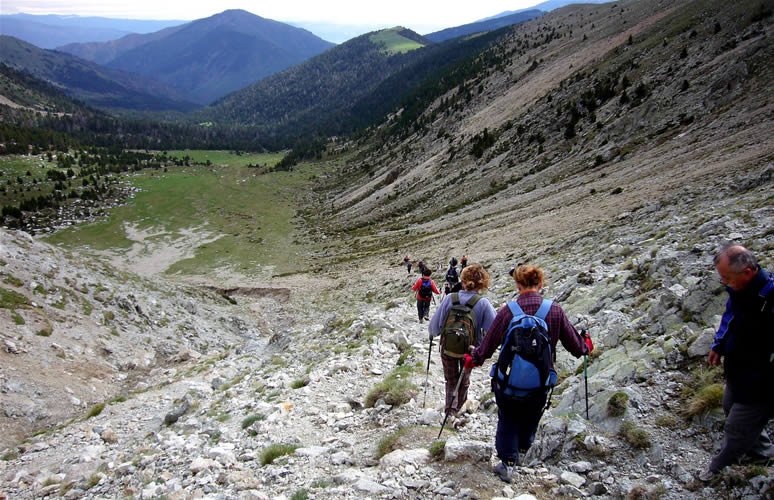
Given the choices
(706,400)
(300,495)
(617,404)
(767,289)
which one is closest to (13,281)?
(300,495)

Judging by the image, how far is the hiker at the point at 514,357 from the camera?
5.94 meters

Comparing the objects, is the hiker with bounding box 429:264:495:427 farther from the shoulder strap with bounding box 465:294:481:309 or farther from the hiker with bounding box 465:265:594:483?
the hiker with bounding box 465:265:594:483

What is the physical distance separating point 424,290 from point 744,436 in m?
11.2

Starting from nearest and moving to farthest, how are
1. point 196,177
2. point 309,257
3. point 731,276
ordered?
point 731,276 < point 309,257 < point 196,177

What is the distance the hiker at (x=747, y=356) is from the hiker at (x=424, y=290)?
1010cm

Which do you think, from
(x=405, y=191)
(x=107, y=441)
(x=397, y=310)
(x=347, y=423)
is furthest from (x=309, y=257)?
(x=347, y=423)

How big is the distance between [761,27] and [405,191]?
45948 millimetres

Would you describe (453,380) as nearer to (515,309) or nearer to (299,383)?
(515,309)

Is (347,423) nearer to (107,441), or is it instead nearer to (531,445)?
(531,445)

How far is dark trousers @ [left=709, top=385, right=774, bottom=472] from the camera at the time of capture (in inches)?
192

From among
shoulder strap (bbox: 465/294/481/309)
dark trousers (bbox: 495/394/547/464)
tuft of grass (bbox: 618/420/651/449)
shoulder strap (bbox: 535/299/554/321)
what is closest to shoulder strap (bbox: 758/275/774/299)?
shoulder strap (bbox: 535/299/554/321)

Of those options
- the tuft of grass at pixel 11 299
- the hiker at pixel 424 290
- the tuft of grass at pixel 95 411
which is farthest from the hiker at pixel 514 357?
the tuft of grass at pixel 11 299

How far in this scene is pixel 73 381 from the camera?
18422 millimetres

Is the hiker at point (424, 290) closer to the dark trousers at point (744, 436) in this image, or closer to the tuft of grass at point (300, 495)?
the tuft of grass at point (300, 495)
